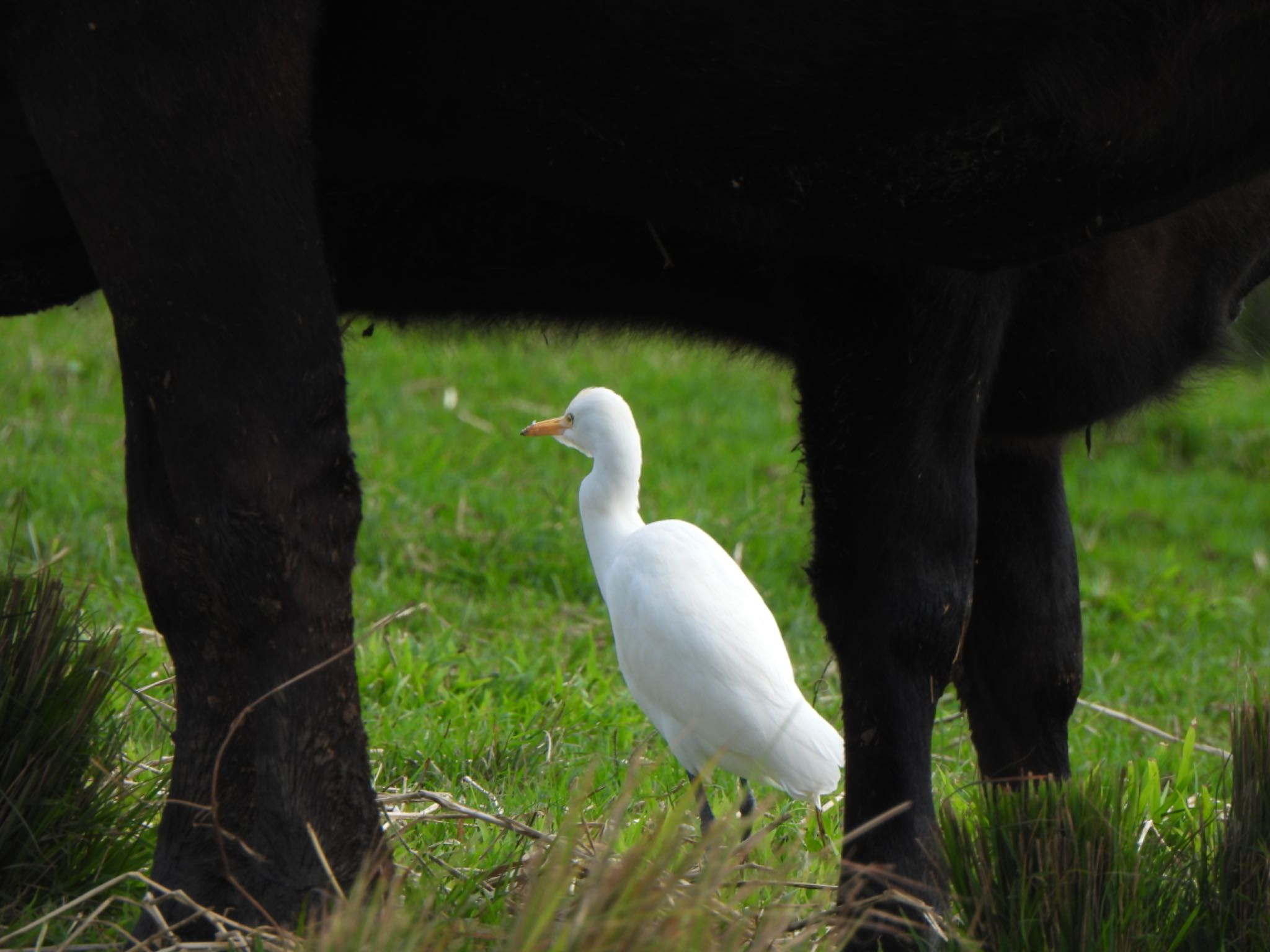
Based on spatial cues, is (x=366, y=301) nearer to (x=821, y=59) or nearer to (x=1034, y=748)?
(x=821, y=59)

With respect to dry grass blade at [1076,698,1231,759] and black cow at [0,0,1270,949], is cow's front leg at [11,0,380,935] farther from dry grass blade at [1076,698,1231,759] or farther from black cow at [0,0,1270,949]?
dry grass blade at [1076,698,1231,759]

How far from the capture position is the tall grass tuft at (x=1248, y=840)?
198 centimetres

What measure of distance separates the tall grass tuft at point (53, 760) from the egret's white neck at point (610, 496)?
1021mm

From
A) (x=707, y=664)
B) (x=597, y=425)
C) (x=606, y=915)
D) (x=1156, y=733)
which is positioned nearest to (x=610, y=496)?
(x=597, y=425)

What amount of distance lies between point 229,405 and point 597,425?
1.41m

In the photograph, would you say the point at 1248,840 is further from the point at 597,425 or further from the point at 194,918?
the point at 597,425

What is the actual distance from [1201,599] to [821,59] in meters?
3.95

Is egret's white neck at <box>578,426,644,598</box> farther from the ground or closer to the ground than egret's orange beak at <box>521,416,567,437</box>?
closer to the ground

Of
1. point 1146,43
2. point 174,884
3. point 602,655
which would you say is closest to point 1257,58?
point 1146,43

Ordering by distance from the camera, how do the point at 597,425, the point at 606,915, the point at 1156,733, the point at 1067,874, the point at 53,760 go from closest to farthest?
the point at 606,915 < the point at 1067,874 < the point at 53,760 < the point at 597,425 < the point at 1156,733

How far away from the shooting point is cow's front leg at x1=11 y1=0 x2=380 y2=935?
5.85 ft

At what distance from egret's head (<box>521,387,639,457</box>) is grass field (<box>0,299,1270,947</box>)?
13 centimetres

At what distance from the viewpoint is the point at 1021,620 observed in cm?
294

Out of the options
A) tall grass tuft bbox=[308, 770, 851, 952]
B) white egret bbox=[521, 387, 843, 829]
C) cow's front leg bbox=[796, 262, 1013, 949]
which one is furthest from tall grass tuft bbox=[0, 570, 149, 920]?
cow's front leg bbox=[796, 262, 1013, 949]
